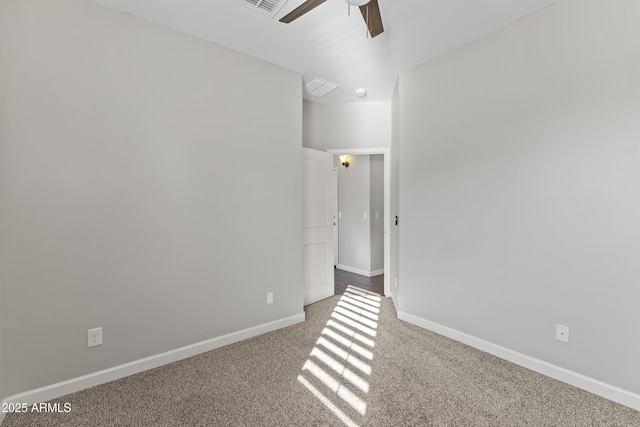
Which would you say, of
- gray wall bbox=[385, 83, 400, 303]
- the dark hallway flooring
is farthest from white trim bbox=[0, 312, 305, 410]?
the dark hallway flooring

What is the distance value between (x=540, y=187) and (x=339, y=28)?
78.5 inches

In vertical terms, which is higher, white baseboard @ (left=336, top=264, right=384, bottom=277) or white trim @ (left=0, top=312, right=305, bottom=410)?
white trim @ (left=0, top=312, right=305, bottom=410)

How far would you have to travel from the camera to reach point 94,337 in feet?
6.61

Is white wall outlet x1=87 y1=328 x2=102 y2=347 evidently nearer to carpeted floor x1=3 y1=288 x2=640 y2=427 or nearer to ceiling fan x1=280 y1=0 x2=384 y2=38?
carpeted floor x1=3 y1=288 x2=640 y2=427

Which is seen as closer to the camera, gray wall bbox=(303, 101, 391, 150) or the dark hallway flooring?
gray wall bbox=(303, 101, 391, 150)

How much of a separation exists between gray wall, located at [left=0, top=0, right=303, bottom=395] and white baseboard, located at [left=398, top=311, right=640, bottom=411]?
176 cm

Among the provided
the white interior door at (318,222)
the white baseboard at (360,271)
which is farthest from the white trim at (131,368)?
the white baseboard at (360,271)

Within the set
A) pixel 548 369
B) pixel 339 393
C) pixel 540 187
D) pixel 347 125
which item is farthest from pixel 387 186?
pixel 339 393

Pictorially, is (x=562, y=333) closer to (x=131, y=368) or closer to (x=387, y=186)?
(x=387, y=186)

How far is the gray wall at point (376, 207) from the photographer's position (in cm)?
504

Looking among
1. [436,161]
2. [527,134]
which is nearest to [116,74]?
[436,161]

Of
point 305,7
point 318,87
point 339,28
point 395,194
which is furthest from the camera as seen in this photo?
point 395,194

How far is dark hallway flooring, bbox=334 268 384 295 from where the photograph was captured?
4.31 meters

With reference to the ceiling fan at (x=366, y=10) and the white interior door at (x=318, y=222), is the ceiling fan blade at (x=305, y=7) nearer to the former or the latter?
the ceiling fan at (x=366, y=10)
